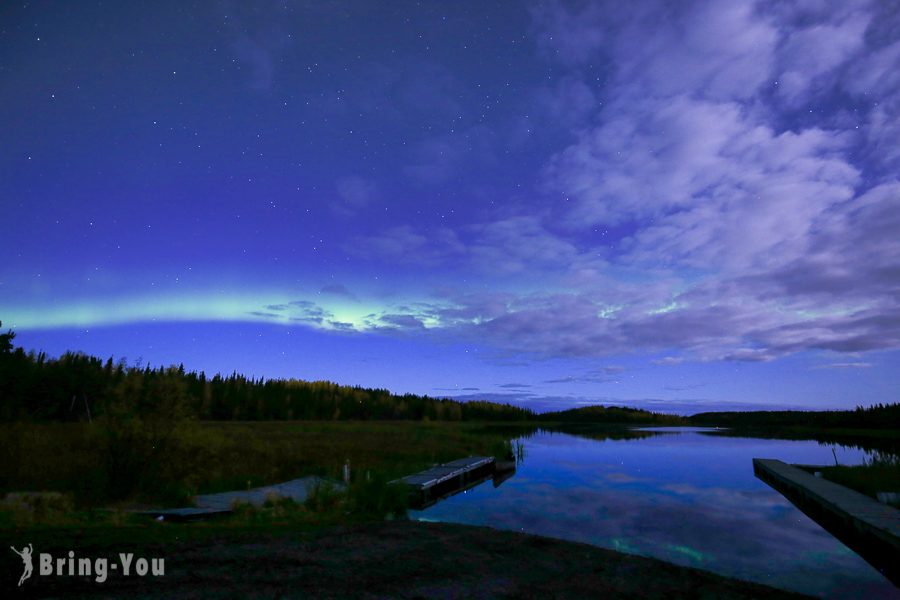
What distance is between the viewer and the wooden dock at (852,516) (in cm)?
1236

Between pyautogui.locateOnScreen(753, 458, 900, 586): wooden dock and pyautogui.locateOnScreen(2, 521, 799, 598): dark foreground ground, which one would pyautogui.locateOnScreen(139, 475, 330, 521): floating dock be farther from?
pyautogui.locateOnScreen(753, 458, 900, 586): wooden dock

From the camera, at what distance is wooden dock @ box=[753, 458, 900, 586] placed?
40.6 feet

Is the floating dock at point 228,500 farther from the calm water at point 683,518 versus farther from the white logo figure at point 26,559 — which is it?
the white logo figure at point 26,559

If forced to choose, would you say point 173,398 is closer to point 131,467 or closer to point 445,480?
point 131,467

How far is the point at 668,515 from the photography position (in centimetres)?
1867

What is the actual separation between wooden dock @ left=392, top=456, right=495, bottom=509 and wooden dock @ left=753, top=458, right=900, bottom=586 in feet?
43.4

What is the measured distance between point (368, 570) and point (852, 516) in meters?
14.2

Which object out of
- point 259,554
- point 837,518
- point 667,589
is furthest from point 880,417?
point 259,554

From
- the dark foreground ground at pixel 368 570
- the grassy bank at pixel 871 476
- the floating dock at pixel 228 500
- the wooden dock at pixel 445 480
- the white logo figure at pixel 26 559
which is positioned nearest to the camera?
the white logo figure at pixel 26 559

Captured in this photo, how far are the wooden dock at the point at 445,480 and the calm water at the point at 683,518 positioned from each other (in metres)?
0.62

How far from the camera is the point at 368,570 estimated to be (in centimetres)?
898

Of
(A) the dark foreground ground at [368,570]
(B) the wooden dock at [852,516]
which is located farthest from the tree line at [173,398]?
(B) the wooden dock at [852,516]

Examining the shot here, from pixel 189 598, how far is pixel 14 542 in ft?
14.2

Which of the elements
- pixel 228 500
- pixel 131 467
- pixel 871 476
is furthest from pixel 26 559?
pixel 871 476
